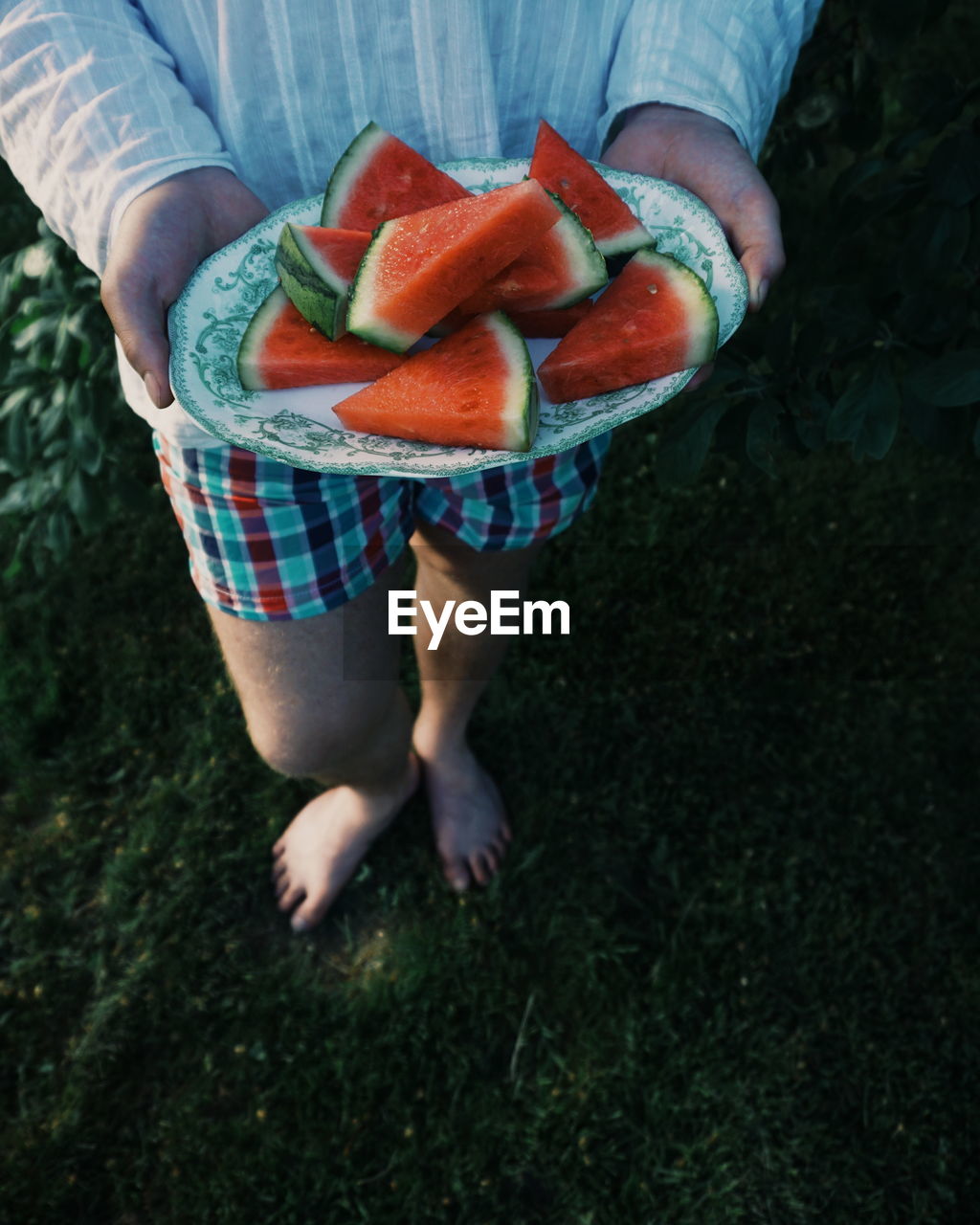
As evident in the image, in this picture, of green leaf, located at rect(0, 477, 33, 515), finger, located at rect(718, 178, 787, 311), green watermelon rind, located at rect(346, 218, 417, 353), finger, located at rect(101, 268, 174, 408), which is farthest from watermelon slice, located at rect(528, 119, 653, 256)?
green leaf, located at rect(0, 477, 33, 515)

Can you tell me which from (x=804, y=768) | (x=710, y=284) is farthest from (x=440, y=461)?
(x=804, y=768)

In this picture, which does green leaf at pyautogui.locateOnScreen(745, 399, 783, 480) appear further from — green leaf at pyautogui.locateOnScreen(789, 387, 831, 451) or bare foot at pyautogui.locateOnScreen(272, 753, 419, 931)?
bare foot at pyautogui.locateOnScreen(272, 753, 419, 931)

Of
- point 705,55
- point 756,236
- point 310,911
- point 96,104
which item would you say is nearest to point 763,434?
point 756,236

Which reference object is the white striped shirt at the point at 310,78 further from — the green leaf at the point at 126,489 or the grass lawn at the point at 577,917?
the grass lawn at the point at 577,917

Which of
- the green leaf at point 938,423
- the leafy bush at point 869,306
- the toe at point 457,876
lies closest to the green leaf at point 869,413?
the leafy bush at point 869,306

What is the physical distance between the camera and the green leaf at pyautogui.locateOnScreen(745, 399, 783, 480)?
161cm

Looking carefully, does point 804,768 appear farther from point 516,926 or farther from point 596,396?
point 596,396

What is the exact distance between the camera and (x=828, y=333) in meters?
1.70

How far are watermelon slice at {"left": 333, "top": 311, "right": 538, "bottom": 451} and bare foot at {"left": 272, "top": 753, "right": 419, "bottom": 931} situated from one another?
1152 millimetres

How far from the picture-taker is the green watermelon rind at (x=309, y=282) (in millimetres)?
1320

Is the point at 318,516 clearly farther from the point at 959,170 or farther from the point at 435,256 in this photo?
the point at 959,170

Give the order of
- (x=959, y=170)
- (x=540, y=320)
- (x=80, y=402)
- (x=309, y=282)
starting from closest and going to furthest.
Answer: (x=309, y=282) < (x=540, y=320) < (x=959, y=170) < (x=80, y=402)

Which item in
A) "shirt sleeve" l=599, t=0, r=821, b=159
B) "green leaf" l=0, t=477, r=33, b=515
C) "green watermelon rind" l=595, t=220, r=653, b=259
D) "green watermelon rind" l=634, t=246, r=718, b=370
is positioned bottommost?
"green leaf" l=0, t=477, r=33, b=515

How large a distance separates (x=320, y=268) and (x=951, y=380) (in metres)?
0.95
